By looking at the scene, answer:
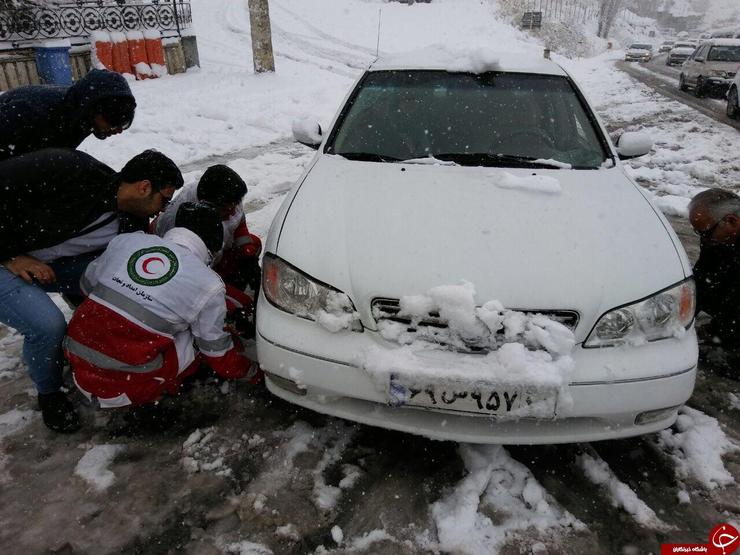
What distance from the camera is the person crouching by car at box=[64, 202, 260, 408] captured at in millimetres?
2049

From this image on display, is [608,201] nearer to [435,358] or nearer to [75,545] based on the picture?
[435,358]

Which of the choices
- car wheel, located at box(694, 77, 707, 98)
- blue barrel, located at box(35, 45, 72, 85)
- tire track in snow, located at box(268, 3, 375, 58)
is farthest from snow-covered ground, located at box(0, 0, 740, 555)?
tire track in snow, located at box(268, 3, 375, 58)

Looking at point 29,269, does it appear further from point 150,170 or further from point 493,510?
point 493,510

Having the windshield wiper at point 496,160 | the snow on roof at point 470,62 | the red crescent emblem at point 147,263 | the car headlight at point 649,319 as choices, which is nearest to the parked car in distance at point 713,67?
the snow on roof at point 470,62

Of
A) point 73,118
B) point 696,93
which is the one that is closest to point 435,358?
point 73,118

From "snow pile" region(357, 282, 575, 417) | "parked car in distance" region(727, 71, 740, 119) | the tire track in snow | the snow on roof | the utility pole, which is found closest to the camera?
"snow pile" region(357, 282, 575, 417)

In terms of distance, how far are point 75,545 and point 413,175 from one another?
1986 millimetres

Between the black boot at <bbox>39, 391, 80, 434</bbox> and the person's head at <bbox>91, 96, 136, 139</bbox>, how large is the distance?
123 cm

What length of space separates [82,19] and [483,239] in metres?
11.5

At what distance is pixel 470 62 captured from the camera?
3.12m

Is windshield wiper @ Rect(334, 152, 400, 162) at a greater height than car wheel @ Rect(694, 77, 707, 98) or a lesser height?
greater

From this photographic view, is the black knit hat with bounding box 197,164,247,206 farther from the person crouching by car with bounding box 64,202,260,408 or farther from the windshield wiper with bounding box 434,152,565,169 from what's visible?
the windshield wiper with bounding box 434,152,565,169

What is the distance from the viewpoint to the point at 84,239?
2.32m

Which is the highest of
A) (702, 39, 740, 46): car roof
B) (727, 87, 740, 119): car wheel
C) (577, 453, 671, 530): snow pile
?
(702, 39, 740, 46): car roof
